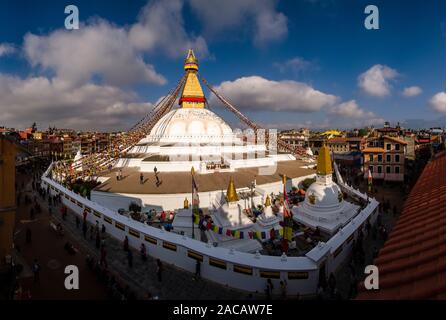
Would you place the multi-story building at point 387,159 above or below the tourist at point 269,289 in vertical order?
above

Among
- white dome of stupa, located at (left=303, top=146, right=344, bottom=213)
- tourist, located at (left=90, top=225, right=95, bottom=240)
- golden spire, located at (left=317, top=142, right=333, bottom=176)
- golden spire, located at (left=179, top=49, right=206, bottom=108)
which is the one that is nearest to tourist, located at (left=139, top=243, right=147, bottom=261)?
tourist, located at (left=90, top=225, right=95, bottom=240)

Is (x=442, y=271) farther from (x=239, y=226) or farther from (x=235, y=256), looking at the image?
(x=239, y=226)

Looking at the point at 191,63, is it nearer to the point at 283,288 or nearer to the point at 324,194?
the point at 324,194

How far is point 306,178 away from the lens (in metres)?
17.9

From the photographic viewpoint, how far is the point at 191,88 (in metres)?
28.2

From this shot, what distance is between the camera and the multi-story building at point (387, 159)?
22.5 meters

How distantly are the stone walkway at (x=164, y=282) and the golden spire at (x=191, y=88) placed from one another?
20918mm

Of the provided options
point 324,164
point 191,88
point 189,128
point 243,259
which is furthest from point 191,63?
point 243,259

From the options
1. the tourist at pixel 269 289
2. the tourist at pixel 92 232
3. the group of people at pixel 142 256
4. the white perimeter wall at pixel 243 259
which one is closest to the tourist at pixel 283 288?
the white perimeter wall at pixel 243 259

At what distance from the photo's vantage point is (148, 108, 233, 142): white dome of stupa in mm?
23281

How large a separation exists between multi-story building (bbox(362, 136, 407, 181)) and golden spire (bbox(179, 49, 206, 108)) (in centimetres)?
1846

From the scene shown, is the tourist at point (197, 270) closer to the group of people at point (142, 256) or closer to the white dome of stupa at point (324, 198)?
the group of people at point (142, 256)
